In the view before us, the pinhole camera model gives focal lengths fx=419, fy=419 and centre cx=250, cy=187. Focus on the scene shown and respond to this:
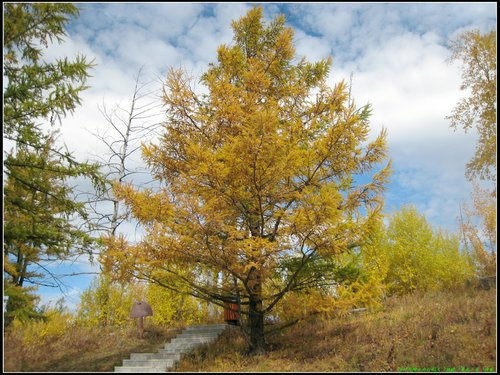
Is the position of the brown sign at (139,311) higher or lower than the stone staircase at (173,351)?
higher

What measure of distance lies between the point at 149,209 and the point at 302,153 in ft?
13.3

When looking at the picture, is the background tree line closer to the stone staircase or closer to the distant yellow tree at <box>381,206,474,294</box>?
the stone staircase

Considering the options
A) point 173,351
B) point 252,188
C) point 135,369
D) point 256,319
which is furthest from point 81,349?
point 252,188

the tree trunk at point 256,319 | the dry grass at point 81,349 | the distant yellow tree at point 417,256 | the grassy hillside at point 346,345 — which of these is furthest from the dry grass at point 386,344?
the distant yellow tree at point 417,256

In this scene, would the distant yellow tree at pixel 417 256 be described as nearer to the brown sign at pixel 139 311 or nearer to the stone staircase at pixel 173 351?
the stone staircase at pixel 173 351

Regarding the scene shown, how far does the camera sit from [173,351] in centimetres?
1265

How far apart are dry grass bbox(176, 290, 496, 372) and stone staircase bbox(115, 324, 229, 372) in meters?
0.53

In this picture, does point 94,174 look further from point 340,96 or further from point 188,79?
point 340,96

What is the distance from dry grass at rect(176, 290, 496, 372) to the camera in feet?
30.3

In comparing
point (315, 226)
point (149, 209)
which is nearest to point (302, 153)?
point (315, 226)

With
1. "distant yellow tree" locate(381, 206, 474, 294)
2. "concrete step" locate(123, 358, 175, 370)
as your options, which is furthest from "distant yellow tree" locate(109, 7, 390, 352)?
"distant yellow tree" locate(381, 206, 474, 294)

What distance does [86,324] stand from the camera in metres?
19.0

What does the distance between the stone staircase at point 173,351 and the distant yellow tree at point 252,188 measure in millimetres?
2151

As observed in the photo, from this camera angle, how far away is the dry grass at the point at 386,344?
30.3ft
